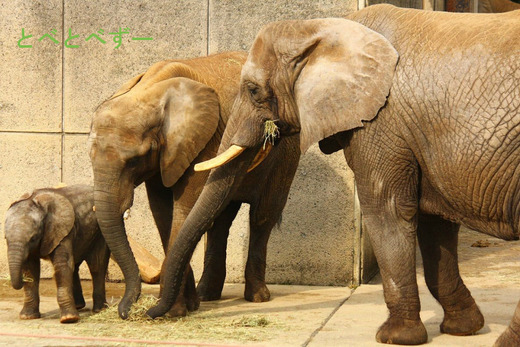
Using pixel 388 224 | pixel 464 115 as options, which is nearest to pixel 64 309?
pixel 388 224

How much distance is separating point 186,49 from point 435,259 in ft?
12.1

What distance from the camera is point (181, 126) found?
7242mm

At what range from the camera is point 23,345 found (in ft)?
20.6

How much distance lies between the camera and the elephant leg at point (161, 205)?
300 inches

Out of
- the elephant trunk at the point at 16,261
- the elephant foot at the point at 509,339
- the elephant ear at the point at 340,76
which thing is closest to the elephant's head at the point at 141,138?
the elephant trunk at the point at 16,261

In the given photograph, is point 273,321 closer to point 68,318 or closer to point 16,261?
point 68,318

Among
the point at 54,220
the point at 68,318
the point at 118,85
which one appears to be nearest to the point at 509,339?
the point at 68,318

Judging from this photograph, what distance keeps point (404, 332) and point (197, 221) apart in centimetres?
162

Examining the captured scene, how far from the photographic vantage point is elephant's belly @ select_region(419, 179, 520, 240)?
575 centimetres

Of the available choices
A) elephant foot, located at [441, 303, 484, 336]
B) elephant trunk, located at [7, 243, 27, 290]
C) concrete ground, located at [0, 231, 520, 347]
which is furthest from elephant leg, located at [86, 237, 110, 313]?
elephant foot, located at [441, 303, 484, 336]

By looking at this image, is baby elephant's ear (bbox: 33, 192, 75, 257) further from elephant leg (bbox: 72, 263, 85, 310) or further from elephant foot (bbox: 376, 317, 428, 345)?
elephant foot (bbox: 376, 317, 428, 345)

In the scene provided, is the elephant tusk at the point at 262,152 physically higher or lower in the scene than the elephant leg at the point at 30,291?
higher

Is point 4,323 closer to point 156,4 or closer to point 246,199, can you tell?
point 246,199

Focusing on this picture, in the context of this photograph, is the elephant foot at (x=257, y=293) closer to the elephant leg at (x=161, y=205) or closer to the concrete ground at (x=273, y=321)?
the concrete ground at (x=273, y=321)
